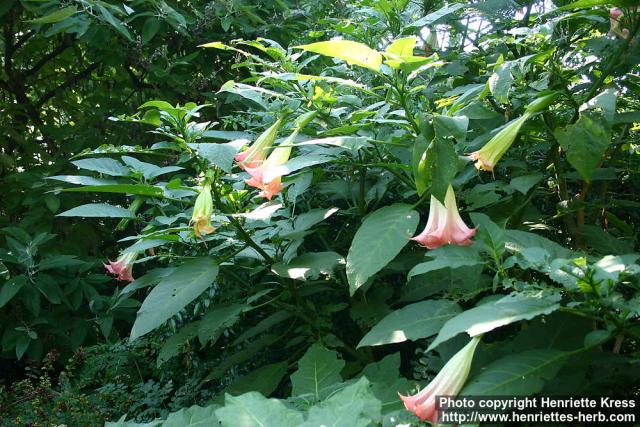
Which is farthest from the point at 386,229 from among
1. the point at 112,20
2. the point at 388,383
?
the point at 112,20

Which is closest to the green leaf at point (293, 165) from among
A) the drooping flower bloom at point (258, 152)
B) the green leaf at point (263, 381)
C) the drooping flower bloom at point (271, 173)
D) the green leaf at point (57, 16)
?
the drooping flower bloom at point (271, 173)

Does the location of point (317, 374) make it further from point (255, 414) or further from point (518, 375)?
point (518, 375)

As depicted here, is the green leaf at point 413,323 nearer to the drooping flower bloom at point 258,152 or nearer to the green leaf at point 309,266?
the green leaf at point 309,266

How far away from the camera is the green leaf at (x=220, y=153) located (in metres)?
1.25

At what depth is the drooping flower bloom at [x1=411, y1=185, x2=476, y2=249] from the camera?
124 cm

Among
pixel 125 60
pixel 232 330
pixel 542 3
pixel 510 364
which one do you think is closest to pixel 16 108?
pixel 125 60

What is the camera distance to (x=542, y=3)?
1768 mm

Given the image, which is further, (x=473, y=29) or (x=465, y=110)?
(x=473, y=29)

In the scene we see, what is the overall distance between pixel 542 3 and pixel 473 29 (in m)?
0.25

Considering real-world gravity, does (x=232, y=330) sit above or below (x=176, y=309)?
below

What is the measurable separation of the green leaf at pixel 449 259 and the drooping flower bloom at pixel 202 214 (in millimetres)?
481

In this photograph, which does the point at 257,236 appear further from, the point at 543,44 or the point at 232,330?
the point at 543,44

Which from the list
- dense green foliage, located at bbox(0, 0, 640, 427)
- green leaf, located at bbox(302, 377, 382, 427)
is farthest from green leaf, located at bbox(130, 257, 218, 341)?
green leaf, located at bbox(302, 377, 382, 427)

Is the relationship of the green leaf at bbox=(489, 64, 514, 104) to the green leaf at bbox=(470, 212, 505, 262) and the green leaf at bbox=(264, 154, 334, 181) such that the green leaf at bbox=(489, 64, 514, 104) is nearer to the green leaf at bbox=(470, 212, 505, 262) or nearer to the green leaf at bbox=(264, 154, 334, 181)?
the green leaf at bbox=(470, 212, 505, 262)
